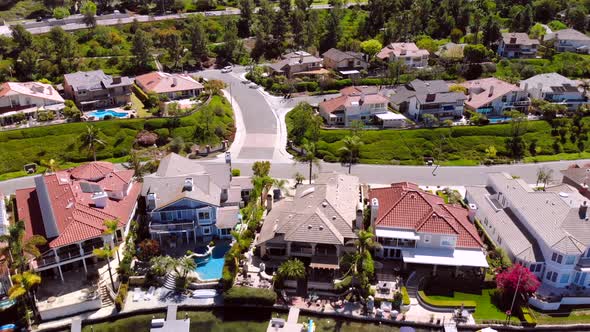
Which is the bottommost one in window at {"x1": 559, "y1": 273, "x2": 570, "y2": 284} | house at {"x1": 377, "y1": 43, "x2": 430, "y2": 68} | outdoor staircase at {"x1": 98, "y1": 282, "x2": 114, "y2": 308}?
outdoor staircase at {"x1": 98, "y1": 282, "x2": 114, "y2": 308}

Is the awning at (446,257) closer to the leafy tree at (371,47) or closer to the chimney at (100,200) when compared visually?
the chimney at (100,200)

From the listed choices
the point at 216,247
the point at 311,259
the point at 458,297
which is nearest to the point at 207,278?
the point at 216,247

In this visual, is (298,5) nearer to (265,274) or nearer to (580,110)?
(580,110)

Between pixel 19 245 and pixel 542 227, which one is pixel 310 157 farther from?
pixel 19 245

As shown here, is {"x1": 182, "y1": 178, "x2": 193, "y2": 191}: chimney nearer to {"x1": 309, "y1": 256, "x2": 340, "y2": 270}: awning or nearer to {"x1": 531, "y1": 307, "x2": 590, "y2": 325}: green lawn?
{"x1": 309, "y1": 256, "x2": 340, "y2": 270}: awning

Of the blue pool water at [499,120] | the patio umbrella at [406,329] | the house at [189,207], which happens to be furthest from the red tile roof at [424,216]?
the blue pool water at [499,120]

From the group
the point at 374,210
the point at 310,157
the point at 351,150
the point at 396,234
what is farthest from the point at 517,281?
the point at 351,150

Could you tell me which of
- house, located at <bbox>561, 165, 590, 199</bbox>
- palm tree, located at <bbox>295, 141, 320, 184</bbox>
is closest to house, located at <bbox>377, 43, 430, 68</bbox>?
palm tree, located at <bbox>295, 141, 320, 184</bbox>
